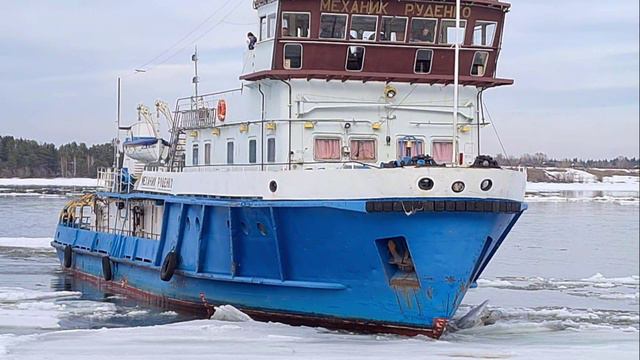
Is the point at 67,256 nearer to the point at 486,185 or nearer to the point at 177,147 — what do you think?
the point at 177,147

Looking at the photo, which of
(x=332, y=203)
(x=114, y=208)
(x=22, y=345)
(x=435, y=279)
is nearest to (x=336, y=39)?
(x=332, y=203)

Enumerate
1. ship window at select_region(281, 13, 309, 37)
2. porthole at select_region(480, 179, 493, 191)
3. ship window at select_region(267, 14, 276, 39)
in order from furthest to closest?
ship window at select_region(267, 14, 276, 39) < ship window at select_region(281, 13, 309, 37) < porthole at select_region(480, 179, 493, 191)

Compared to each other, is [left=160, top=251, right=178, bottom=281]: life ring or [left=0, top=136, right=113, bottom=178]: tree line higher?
[left=0, top=136, right=113, bottom=178]: tree line

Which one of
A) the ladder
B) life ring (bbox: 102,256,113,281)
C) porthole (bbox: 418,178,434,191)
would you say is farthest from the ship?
life ring (bbox: 102,256,113,281)

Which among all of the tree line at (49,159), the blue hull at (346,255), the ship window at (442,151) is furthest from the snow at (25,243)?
the ship window at (442,151)

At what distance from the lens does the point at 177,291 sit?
1939cm

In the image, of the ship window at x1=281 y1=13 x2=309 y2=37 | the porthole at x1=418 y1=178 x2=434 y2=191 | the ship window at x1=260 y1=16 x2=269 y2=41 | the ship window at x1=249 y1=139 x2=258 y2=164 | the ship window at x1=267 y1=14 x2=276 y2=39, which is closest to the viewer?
the porthole at x1=418 y1=178 x2=434 y2=191

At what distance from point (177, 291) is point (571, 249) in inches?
768

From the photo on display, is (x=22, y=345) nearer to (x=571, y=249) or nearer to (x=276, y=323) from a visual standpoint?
(x=276, y=323)

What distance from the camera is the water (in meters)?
14.3

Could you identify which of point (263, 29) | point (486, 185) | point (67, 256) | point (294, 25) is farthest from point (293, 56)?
point (67, 256)

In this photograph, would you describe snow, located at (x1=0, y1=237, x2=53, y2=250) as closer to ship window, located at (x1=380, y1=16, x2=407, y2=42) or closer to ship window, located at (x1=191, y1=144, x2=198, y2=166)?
ship window, located at (x1=191, y1=144, x2=198, y2=166)

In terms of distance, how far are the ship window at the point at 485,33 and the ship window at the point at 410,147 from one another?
212 cm

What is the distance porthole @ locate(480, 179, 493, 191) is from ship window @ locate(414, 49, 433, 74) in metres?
3.24
